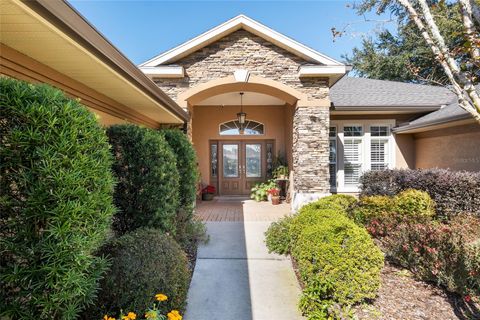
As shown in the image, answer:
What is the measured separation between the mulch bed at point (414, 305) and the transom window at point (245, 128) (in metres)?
8.47

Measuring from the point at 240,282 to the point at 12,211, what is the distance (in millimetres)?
3206

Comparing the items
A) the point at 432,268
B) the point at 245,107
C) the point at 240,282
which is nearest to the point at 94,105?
the point at 240,282

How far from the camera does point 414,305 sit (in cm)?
348

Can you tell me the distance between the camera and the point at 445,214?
6.66 meters

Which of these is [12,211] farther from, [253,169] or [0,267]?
[253,169]

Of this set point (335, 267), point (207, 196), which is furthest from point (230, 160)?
point (335, 267)

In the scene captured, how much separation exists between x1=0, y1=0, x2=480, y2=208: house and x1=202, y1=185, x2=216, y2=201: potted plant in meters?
0.74

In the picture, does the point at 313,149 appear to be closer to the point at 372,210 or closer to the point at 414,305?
the point at 372,210

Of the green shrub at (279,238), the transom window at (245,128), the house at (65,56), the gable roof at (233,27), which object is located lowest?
the green shrub at (279,238)

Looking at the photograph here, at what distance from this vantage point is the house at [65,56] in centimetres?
212

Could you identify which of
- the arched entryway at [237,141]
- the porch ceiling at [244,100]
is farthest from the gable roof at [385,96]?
the arched entryway at [237,141]

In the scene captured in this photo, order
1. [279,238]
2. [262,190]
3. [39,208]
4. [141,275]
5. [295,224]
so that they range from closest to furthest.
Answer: [39,208] < [141,275] < [295,224] < [279,238] < [262,190]

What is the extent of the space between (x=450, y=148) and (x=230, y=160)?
792 cm

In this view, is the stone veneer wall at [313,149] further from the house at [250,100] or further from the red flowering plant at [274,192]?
the red flowering plant at [274,192]
